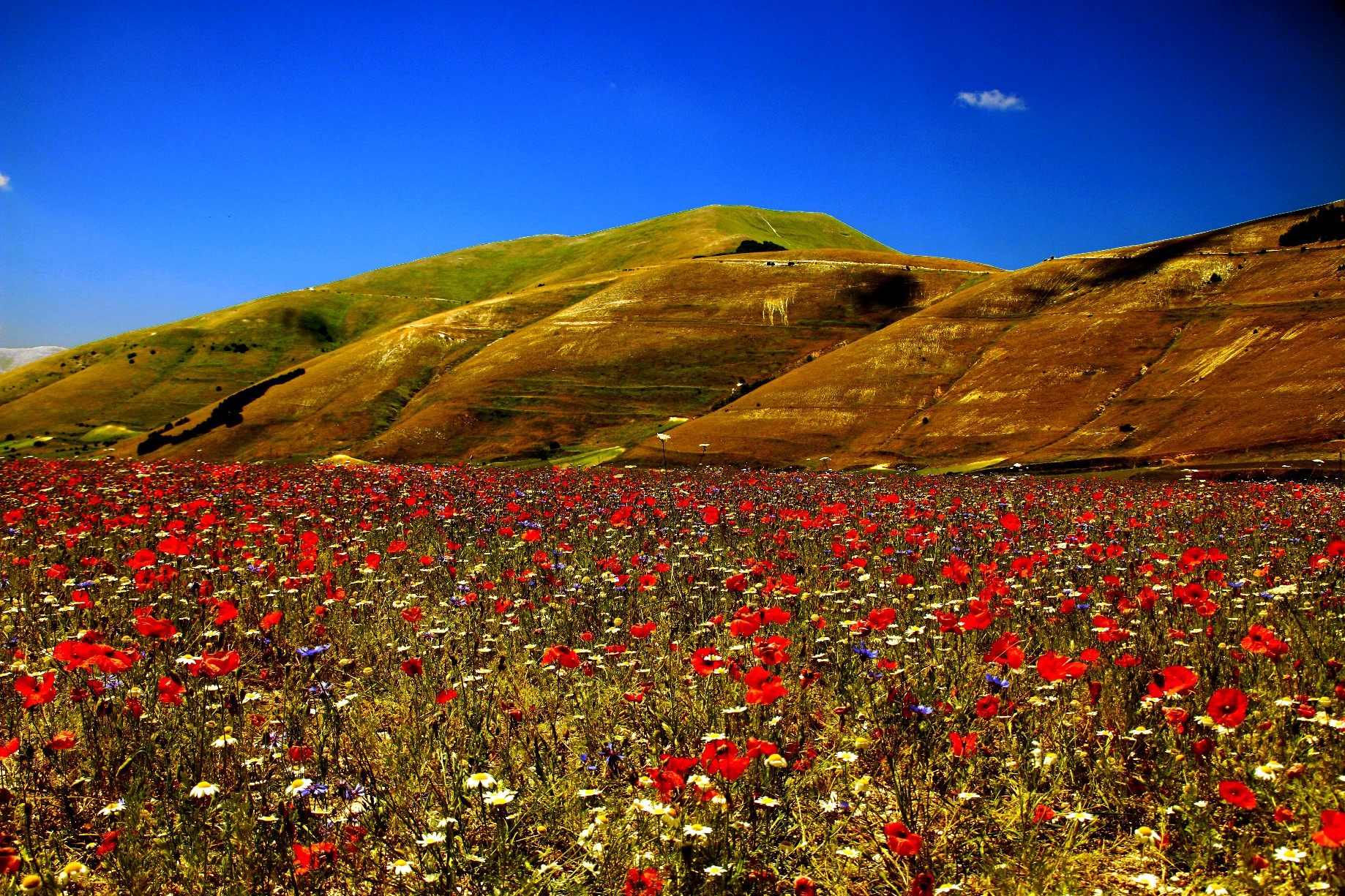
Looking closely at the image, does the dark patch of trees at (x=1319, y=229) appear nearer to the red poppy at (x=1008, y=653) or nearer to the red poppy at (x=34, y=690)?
the red poppy at (x=1008, y=653)

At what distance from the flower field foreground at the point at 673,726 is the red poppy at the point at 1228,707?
0.06 ft

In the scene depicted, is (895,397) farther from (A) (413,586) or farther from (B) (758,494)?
(A) (413,586)

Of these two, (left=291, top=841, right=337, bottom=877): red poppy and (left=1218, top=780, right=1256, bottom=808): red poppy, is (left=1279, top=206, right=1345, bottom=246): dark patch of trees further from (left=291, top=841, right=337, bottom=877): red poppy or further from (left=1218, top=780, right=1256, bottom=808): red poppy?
(left=291, top=841, right=337, bottom=877): red poppy

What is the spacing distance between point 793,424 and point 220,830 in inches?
2352

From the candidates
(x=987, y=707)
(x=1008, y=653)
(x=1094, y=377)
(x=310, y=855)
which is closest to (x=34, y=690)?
(x=310, y=855)

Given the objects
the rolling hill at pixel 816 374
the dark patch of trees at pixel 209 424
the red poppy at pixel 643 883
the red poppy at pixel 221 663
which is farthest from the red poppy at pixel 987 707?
the dark patch of trees at pixel 209 424

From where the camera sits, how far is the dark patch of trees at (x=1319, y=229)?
79.8m

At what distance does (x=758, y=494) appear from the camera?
54.4 ft

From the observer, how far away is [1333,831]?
2619 mm

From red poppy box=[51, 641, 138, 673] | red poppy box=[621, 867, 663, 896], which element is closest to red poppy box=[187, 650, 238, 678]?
red poppy box=[51, 641, 138, 673]

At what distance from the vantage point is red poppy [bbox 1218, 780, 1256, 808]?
9.61 feet

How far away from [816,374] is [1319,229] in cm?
5720

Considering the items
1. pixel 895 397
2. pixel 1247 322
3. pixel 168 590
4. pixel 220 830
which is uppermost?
pixel 1247 322

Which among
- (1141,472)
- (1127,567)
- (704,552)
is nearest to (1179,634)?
(1127,567)
